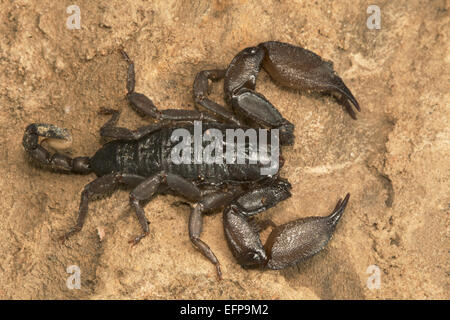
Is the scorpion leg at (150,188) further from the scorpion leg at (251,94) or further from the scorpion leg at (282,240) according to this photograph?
the scorpion leg at (251,94)

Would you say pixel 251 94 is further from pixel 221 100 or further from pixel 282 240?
pixel 282 240

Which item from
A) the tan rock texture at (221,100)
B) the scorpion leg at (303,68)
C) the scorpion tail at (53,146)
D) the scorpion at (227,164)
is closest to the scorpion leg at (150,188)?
the scorpion at (227,164)

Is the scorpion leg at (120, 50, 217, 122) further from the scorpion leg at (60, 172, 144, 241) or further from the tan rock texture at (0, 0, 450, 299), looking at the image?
the scorpion leg at (60, 172, 144, 241)

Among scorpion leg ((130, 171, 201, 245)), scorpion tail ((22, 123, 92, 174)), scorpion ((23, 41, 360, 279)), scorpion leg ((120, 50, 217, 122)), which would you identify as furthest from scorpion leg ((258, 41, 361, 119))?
scorpion tail ((22, 123, 92, 174))

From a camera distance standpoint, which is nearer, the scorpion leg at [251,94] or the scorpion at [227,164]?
the scorpion at [227,164]

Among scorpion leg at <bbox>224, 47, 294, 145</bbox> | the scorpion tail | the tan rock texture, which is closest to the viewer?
the tan rock texture

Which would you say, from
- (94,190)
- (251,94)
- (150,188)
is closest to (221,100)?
(251,94)
